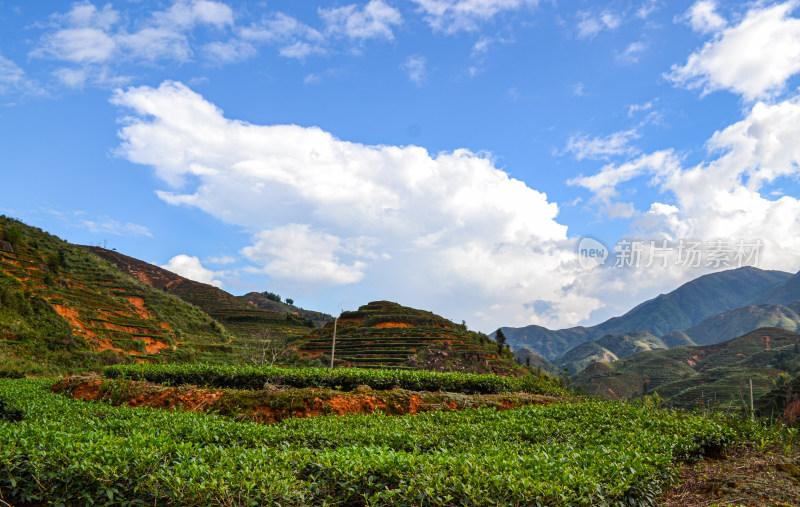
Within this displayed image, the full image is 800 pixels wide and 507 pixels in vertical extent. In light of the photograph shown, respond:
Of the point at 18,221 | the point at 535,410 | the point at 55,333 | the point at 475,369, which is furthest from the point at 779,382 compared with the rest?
the point at 18,221

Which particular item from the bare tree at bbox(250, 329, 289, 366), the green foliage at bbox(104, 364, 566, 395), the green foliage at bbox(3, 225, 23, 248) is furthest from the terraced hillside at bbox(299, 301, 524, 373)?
the green foliage at bbox(3, 225, 23, 248)

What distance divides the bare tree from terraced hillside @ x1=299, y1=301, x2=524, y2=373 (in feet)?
11.0

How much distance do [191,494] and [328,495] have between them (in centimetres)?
127

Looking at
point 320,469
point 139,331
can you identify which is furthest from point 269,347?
point 320,469

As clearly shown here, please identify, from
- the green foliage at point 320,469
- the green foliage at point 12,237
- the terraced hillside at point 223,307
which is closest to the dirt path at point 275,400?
the green foliage at point 320,469

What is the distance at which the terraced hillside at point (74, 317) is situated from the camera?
29000 mm

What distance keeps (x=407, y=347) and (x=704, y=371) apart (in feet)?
273

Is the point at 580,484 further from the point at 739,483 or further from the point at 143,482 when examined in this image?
the point at 143,482

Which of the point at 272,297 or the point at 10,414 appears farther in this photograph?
the point at 272,297

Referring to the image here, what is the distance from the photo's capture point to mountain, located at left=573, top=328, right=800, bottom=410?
219 feet

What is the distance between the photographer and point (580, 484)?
432cm

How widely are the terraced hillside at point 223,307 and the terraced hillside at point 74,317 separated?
8394 millimetres

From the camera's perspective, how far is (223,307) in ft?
282

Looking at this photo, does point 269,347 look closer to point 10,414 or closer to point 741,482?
point 10,414
